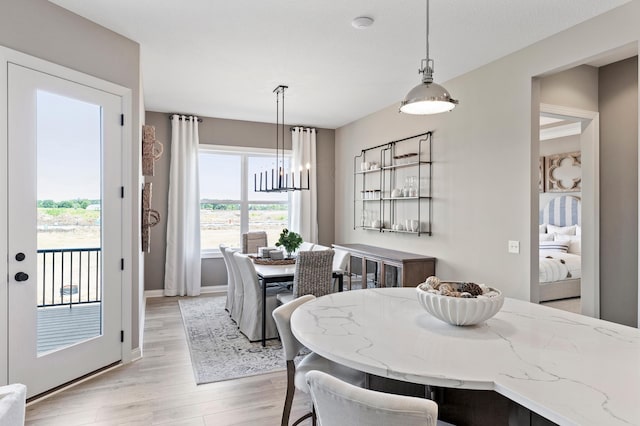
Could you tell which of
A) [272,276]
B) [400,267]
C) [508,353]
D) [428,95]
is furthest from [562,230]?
[508,353]

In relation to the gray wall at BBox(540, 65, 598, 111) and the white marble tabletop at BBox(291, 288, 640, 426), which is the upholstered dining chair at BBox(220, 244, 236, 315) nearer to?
the white marble tabletop at BBox(291, 288, 640, 426)

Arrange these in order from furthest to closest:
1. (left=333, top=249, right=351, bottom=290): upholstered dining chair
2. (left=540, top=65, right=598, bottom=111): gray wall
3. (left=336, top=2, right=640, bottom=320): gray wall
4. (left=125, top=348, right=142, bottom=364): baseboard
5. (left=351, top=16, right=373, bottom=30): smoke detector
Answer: (left=333, top=249, right=351, bottom=290): upholstered dining chair, (left=540, top=65, right=598, bottom=111): gray wall, (left=125, top=348, right=142, bottom=364): baseboard, (left=336, top=2, right=640, bottom=320): gray wall, (left=351, top=16, right=373, bottom=30): smoke detector

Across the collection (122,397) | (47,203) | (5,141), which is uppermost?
(5,141)

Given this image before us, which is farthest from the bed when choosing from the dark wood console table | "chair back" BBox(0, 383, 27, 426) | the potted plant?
"chair back" BBox(0, 383, 27, 426)

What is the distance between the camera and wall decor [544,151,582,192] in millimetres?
6441

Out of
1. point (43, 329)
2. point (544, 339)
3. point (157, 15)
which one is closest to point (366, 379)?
point (544, 339)

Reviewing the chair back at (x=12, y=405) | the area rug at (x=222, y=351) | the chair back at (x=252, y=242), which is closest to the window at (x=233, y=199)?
the chair back at (x=252, y=242)

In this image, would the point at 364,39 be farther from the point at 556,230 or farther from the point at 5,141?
the point at 556,230

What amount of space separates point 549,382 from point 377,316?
82 centimetres

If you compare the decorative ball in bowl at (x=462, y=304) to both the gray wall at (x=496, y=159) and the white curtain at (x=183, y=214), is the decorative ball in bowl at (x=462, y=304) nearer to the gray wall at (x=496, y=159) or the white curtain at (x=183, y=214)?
the gray wall at (x=496, y=159)

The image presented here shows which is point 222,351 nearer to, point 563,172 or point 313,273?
point 313,273

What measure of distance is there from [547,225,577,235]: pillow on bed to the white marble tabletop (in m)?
5.26

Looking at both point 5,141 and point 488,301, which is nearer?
point 488,301

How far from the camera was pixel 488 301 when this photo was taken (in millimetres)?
1591
